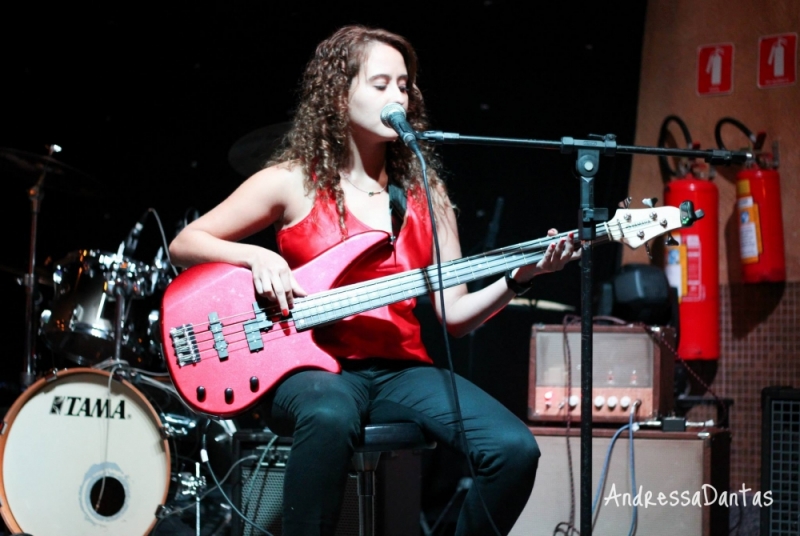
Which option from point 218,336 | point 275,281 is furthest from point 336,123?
point 218,336

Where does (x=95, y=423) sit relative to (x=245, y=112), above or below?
below

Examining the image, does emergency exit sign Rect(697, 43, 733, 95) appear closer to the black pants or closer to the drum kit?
the black pants

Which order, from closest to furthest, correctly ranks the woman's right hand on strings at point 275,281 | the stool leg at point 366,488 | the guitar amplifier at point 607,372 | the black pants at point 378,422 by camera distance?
the black pants at point 378,422
the woman's right hand on strings at point 275,281
the stool leg at point 366,488
the guitar amplifier at point 607,372

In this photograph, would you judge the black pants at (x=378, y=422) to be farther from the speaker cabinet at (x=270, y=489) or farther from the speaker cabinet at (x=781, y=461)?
the speaker cabinet at (x=781, y=461)

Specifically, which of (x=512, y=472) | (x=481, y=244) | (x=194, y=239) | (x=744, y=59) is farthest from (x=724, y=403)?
(x=194, y=239)

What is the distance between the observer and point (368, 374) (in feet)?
7.45

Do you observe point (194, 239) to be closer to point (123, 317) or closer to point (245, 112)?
point (123, 317)

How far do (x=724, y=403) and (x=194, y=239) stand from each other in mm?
2322

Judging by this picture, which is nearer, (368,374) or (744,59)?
(368,374)

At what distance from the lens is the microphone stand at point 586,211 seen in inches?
74.9

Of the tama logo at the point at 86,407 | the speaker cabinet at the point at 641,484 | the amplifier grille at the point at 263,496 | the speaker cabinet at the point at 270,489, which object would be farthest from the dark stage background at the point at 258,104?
the amplifier grille at the point at 263,496

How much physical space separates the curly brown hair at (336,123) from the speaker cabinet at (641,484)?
96 cm

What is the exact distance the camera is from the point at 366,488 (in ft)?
7.42

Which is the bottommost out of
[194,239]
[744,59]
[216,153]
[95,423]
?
[95,423]
